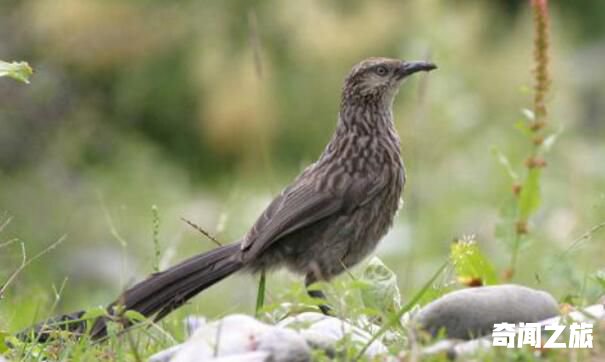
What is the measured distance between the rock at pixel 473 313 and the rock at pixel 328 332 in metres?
0.18

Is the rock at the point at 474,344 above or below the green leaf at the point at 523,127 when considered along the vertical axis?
below

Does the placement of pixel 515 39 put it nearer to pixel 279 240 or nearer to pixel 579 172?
pixel 579 172

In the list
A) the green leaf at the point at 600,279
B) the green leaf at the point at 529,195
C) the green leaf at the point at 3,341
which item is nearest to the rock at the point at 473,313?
the green leaf at the point at 600,279

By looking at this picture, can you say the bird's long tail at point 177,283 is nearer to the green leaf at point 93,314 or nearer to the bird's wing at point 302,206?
the bird's wing at point 302,206

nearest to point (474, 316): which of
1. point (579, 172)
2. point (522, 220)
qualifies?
point (522, 220)

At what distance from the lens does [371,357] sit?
4.82 meters

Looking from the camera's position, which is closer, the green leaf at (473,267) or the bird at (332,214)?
the green leaf at (473,267)

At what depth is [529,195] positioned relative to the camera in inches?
238

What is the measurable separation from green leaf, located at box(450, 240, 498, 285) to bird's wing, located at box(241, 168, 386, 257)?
712 mm

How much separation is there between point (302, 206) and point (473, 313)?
1.54 meters

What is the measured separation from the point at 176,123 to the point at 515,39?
3.74 meters

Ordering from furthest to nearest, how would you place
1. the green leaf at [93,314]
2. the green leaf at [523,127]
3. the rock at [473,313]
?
1. the green leaf at [523,127]
2. the green leaf at [93,314]
3. the rock at [473,313]

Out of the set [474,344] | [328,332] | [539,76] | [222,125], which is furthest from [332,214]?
[222,125]

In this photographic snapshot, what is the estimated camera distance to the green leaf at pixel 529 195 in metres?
6.04
